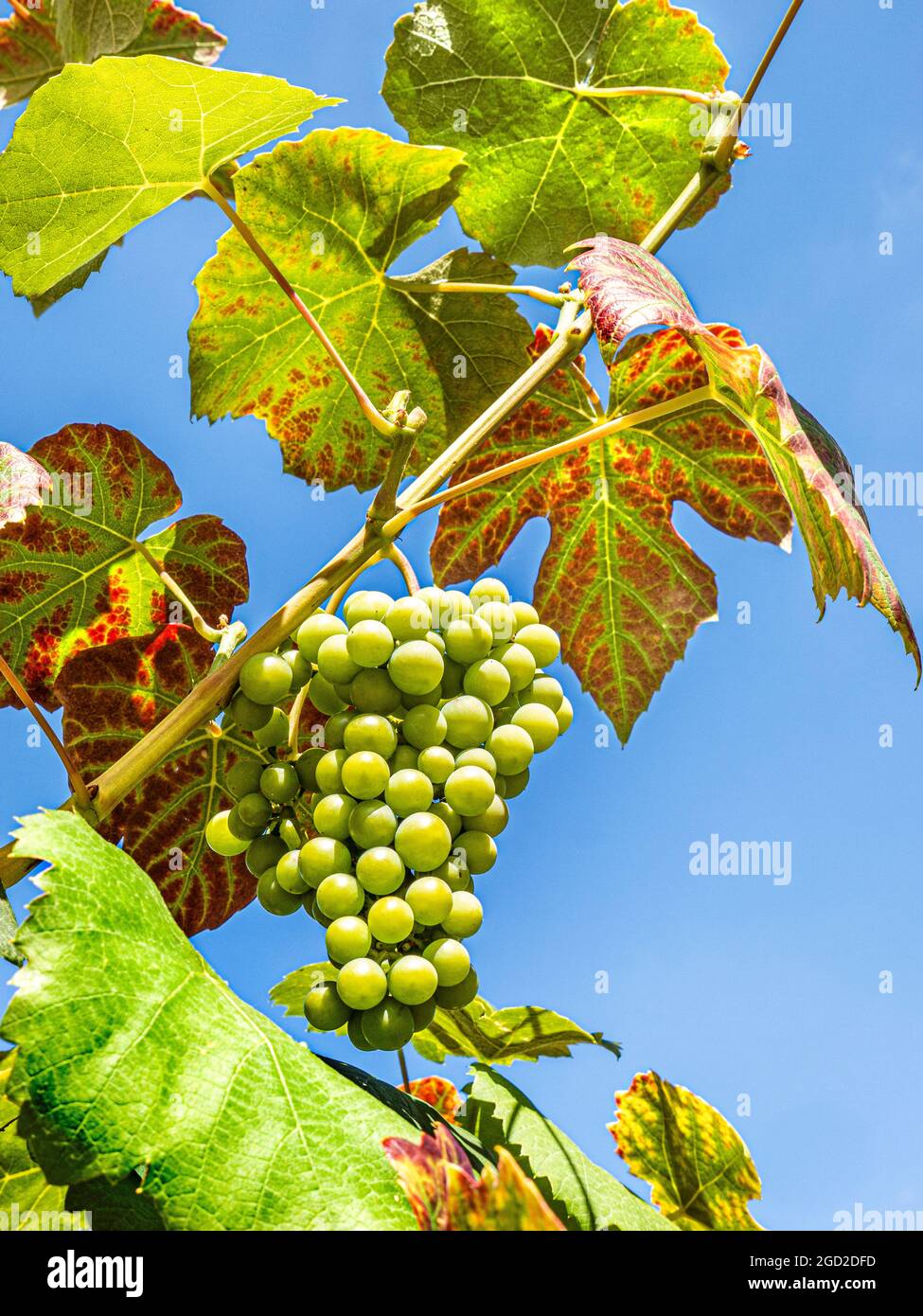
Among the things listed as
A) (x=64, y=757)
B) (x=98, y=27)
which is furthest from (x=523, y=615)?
(x=98, y=27)

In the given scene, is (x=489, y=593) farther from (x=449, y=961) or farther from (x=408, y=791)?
(x=449, y=961)

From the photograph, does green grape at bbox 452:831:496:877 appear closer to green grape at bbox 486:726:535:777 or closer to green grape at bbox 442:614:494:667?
green grape at bbox 486:726:535:777

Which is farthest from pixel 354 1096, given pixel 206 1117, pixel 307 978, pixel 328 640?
pixel 307 978

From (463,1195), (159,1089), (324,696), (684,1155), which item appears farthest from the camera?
(684,1155)

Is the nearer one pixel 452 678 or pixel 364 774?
pixel 364 774

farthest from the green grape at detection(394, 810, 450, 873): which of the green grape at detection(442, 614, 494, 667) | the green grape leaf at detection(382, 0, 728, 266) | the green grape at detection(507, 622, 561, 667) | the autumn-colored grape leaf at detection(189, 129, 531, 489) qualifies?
the green grape leaf at detection(382, 0, 728, 266)
